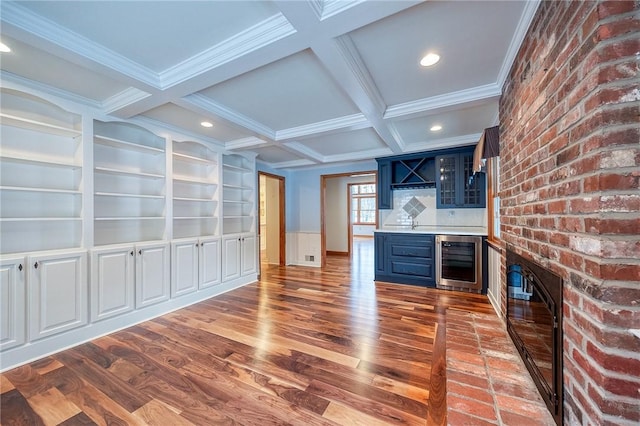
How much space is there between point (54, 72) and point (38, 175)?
1025mm

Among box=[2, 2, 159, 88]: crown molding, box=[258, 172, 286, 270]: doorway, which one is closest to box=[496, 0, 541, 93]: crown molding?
box=[2, 2, 159, 88]: crown molding

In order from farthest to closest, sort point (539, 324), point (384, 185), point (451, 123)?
point (384, 185) → point (451, 123) → point (539, 324)

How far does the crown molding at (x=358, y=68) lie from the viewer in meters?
1.72

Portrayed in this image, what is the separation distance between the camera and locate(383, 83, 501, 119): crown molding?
2.37 metres

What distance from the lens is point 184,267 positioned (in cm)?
349

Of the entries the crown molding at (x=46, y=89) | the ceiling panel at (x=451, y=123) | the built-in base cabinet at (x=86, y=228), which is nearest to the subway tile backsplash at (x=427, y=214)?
the ceiling panel at (x=451, y=123)

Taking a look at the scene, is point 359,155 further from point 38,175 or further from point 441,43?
point 38,175

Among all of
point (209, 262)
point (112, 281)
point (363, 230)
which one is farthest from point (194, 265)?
point (363, 230)

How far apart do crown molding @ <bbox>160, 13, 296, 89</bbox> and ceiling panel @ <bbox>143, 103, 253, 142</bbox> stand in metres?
0.74

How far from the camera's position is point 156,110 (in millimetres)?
2852

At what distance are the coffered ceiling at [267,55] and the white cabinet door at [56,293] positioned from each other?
157 cm

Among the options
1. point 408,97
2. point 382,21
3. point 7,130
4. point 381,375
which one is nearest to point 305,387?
point 381,375

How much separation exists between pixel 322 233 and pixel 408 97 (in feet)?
12.4

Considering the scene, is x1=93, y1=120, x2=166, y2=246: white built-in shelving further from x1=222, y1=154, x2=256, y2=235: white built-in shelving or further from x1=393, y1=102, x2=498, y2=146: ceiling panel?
x1=393, y1=102, x2=498, y2=146: ceiling panel
